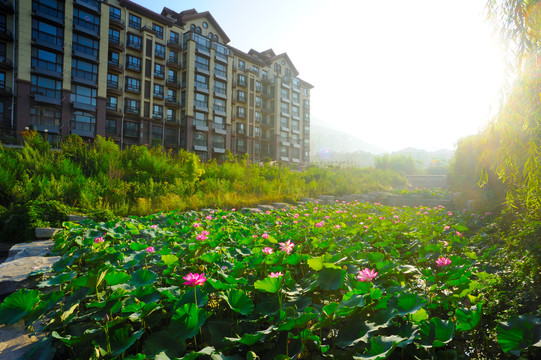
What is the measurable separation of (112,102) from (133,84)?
261cm

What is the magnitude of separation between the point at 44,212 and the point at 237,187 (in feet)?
13.7

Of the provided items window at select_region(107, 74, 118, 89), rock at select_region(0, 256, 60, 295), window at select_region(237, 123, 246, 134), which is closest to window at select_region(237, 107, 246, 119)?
window at select_region(237, 123, 246, 134)

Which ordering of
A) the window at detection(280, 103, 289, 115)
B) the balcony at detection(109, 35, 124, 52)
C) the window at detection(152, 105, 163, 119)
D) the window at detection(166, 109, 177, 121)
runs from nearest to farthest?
the balcony at detection(109, 35, 124, 52) < the window at detection(152, 105, 163, 119) < the window at detection(166, 109, 177, 121) < the window at detection(280, 103, 289, 115)

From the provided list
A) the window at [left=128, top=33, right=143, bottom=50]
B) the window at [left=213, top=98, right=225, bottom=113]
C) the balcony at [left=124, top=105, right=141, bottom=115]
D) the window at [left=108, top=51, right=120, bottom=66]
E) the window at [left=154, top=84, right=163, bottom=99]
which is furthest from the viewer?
the window at [left=213, top=98, right=225, bottom=113]

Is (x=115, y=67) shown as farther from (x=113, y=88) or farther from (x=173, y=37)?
(x=173, y=37)

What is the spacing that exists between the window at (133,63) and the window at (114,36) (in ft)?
4.73

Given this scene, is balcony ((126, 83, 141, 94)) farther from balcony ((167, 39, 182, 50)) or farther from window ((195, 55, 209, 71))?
window ((195, 55, 209, 71))

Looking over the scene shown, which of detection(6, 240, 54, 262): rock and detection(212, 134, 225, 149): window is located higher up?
detection(212, 134, 225, 149): window

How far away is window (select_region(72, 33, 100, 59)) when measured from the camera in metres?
21.4

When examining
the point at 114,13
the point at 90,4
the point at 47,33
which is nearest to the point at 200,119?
the point at 114,13

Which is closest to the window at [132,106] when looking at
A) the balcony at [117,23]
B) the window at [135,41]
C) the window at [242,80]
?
the window at [135,41]

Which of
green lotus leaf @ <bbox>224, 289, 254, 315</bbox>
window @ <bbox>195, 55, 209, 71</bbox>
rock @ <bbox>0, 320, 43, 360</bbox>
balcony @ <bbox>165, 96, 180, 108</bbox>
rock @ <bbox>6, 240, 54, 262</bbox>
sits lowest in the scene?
rock @ <bbox>0, 320, 43, 360</bbox>

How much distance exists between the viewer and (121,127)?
24188mm

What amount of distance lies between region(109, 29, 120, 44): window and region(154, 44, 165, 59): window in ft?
10.5
